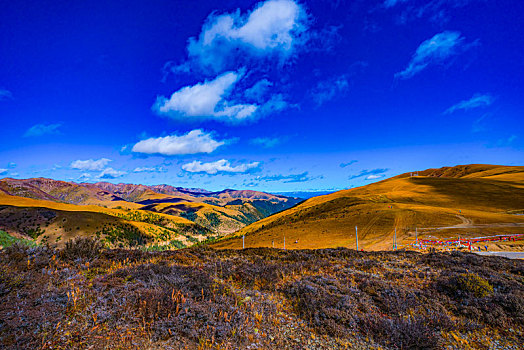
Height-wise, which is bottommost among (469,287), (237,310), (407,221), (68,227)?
(68,227)

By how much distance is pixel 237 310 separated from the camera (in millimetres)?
6016

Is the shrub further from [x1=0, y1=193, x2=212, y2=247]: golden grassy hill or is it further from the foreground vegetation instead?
[x1=0, y1=193, x2=212, y2=247]: golden grassy hill

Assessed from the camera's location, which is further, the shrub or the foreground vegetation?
the shrub

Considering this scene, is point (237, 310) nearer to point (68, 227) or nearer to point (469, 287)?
point (469, 287)

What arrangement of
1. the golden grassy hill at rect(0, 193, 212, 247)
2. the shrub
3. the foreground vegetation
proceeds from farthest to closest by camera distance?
the golden grassy hill at rect(0, 193, 212, 247) < the shrub < the foreground vegetation

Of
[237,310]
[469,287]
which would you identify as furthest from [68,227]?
[469,287]

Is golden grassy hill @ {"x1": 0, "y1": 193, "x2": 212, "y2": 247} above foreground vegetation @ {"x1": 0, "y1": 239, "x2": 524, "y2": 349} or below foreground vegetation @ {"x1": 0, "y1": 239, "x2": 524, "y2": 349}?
below

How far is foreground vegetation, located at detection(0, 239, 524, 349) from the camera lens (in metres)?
4.76

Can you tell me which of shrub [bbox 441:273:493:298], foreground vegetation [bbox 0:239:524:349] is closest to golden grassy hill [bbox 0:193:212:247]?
foreground vegetation [bbox 0:239:524:349]

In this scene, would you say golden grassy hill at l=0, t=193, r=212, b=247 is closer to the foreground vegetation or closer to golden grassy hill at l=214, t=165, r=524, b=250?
golden grassy hill at l=214, t=165, r=524, b=250

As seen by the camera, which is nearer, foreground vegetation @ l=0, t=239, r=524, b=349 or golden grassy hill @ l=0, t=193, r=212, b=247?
foreground vegetation @ l=0, t=239, r=524, b=349

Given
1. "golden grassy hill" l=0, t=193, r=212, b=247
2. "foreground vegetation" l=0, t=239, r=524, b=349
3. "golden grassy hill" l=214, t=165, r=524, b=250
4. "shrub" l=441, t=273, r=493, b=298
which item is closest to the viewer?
"foreground vegetation" l=0, t=239, r=524, b=349

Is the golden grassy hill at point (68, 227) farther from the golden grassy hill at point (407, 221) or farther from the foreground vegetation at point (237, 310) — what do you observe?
the foreground vegetation at point (237, 310)

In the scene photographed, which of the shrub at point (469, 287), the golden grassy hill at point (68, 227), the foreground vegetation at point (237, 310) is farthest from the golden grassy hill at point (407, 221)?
the golden grassy hill at point (68, 227)
